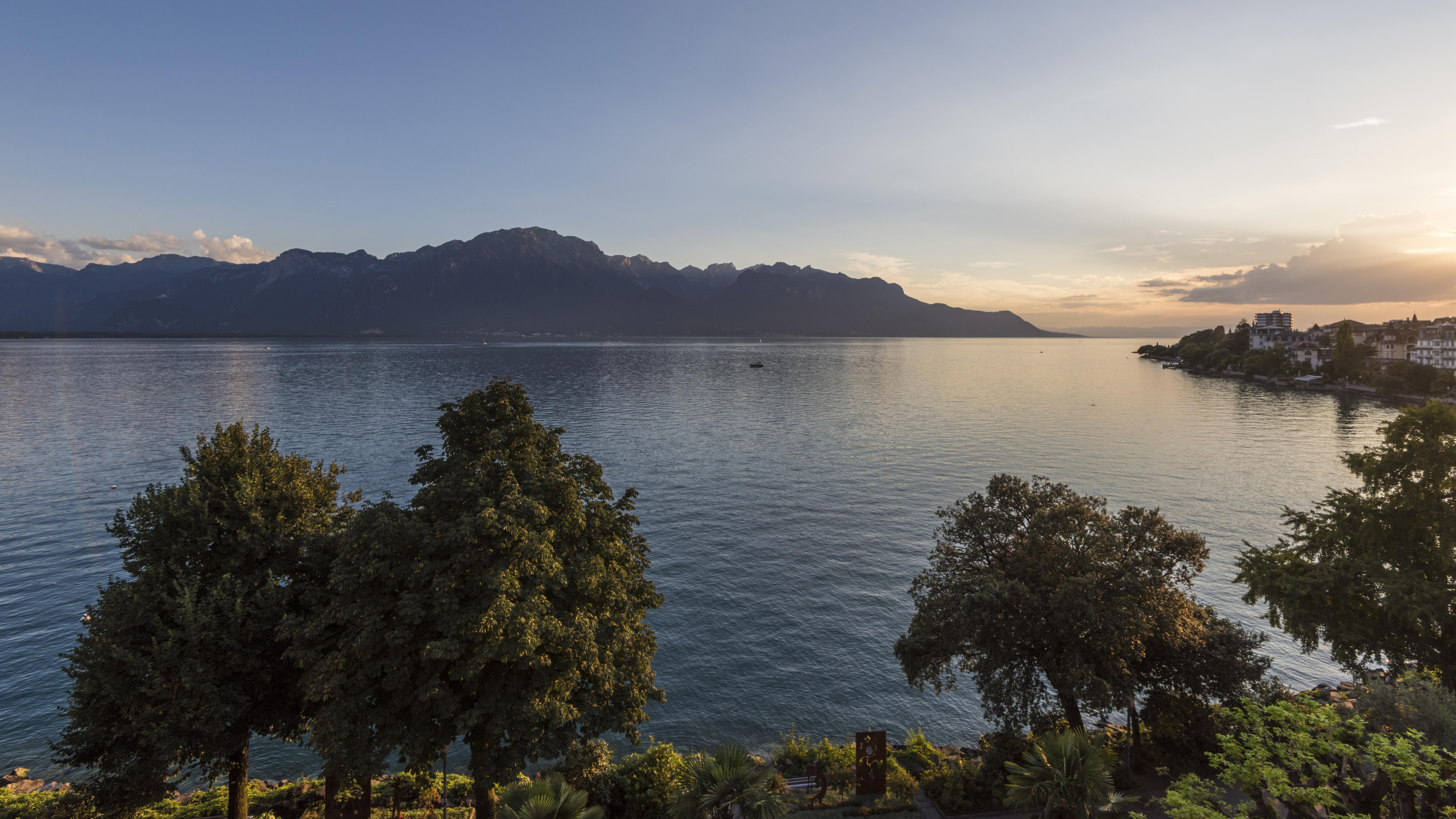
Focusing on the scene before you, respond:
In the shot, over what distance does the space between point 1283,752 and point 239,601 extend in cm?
3404

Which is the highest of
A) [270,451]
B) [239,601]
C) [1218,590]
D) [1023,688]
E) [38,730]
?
[270,451]

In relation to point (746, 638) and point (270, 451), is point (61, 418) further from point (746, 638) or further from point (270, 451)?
point (746, 638)

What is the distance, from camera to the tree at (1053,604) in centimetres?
2511

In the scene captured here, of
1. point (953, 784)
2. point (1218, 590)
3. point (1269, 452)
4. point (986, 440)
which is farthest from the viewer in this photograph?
point (986, 440)

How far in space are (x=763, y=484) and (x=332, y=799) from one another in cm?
5771

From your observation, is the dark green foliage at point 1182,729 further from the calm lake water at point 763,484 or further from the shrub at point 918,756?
the calm lake water at point 763,484

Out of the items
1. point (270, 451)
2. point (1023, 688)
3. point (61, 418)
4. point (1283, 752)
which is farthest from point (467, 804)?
point (61, 418)

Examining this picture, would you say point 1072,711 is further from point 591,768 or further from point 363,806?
point 363,806

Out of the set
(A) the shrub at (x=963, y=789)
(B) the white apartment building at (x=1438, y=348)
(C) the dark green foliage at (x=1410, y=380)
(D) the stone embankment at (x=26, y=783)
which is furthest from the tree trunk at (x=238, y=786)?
(B) the white apartment building at (x=1438, y=348)

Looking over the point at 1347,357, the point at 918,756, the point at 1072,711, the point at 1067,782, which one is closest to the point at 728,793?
the point at 1067,782

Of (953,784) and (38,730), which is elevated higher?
(953,784)

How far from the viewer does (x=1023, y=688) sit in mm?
26406

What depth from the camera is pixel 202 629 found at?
70.9 feet

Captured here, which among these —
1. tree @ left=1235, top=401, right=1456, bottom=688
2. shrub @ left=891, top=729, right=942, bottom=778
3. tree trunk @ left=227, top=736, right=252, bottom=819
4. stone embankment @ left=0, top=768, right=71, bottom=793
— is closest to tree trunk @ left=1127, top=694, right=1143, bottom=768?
shrub @ left=891, top=729, right=942, bottom=778
